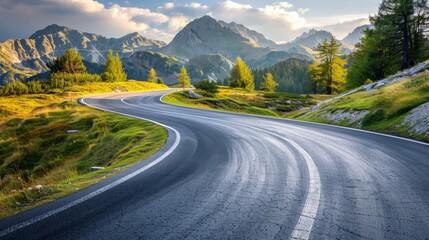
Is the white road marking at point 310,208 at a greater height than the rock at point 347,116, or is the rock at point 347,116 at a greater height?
the rock at point 347,116

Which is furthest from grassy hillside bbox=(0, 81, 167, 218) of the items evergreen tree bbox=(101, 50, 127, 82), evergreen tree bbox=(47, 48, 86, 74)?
evergreen tree bbox=(47, 48, 86, 74)

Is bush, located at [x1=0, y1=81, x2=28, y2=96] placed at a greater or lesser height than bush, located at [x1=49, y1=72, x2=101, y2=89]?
lesser

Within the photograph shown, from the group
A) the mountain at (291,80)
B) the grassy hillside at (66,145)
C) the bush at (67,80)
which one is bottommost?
the grassy hillside at (66,145)

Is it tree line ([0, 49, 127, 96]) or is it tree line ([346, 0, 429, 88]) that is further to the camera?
tree line ([0, 49, 127, 96])

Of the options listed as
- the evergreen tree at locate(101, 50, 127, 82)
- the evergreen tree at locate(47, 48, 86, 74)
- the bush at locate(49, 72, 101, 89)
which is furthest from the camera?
the evergreen tree at locate(101, 50, 127, 82)

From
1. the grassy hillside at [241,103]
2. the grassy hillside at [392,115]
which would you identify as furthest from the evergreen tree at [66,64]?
the grassy hillside at [392,115]

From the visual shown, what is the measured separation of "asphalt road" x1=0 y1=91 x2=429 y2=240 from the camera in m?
3.16

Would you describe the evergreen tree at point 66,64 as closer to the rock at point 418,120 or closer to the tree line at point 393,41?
the tree line at point 393,41

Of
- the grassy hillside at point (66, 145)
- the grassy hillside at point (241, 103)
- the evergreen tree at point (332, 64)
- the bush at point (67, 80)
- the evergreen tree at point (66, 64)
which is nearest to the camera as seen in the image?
the grassy hillside at point (66, 145)

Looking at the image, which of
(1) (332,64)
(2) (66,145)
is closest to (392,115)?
(2) (66,145)

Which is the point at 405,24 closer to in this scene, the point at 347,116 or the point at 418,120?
the point at 347,116

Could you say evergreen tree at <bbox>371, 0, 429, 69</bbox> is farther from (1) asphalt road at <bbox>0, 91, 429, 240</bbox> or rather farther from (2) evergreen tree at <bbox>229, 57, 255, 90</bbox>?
(2) evergreen tree at <bbox>229, 57, 255, 90</bbox>

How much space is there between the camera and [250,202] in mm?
4035

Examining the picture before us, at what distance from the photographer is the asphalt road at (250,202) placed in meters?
3.16
